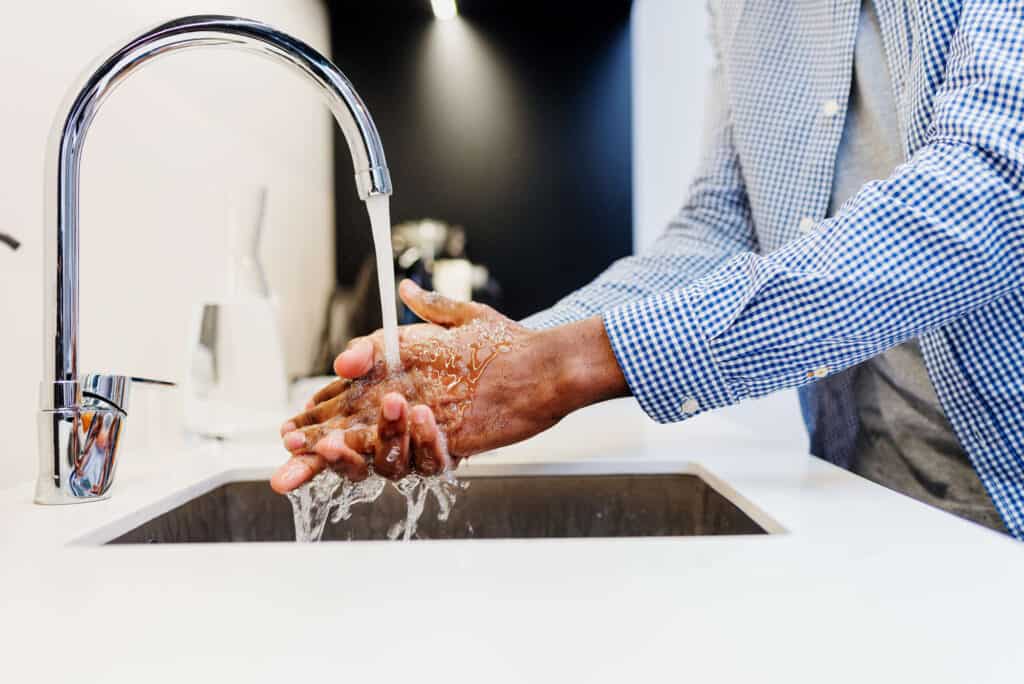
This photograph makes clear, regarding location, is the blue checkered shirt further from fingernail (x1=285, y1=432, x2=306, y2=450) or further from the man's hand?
fingernail (x1=285, y1=432, x2=306, y2=450)

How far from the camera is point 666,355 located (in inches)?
26.0

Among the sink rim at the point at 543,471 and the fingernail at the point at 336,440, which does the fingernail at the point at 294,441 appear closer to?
the fingernail at the point at 336,440

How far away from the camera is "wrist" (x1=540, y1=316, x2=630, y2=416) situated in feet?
2.24

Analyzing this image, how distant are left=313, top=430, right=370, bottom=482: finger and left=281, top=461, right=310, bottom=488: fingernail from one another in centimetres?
2

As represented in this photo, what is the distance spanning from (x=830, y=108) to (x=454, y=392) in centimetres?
62

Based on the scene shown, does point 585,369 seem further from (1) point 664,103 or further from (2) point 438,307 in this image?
(1) point 664,103

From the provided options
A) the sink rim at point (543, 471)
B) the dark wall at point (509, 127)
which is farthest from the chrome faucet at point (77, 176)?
the dark wall at point (509, 127)

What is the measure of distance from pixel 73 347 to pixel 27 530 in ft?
0.47

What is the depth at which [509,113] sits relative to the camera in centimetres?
238

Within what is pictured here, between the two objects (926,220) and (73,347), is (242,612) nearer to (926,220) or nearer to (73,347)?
(73,347)

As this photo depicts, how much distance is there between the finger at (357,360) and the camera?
2.30 ft

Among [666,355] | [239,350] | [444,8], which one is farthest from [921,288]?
[444,8]

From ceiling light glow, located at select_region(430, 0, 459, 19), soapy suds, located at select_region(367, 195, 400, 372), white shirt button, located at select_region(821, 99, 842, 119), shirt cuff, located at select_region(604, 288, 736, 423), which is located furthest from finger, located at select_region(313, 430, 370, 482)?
ceiling light glow, located at select_region(430, 0, 459, 19)

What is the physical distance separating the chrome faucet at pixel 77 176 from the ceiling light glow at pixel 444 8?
5.99 feet
